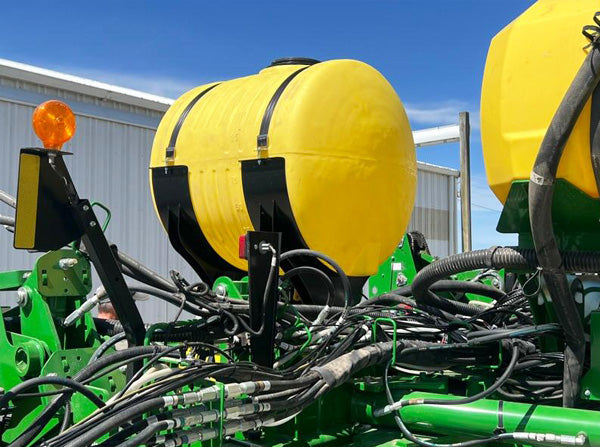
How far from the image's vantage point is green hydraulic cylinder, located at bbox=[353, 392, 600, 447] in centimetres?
205

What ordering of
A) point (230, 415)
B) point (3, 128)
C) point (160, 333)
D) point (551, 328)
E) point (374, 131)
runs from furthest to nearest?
point (3, 128), point (374, 131), point (160, 333), point (551, 328), point (230, 415)

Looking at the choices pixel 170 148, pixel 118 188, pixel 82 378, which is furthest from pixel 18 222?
pixel 118 188

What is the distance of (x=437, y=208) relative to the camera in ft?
57.9

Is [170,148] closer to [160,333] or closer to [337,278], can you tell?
[337,278]

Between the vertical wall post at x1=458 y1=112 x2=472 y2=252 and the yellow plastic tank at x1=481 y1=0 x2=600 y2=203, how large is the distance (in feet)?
18.5

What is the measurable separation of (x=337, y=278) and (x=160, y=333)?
1219 mm

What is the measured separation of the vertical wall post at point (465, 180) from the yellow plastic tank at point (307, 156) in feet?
13.4

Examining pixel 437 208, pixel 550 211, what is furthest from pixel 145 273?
pixel 437 208

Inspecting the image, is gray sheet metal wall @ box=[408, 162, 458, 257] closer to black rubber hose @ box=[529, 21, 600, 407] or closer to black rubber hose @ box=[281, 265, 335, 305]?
black rubber hose @ box=[281, 265, 335, 305]

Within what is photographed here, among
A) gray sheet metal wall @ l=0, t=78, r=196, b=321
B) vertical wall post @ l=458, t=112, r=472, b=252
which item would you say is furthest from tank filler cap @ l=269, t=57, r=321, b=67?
gray sheet metal wall @ l=0, t=78, r=196, b=321

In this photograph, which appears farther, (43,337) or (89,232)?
(43,337)

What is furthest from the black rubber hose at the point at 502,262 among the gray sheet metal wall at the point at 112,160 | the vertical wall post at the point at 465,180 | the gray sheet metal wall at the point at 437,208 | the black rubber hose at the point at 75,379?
the gray sheet metal wall at the point at 437,208

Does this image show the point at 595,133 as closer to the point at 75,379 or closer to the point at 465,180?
the point at 75,379

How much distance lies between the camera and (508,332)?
8.43 feet
